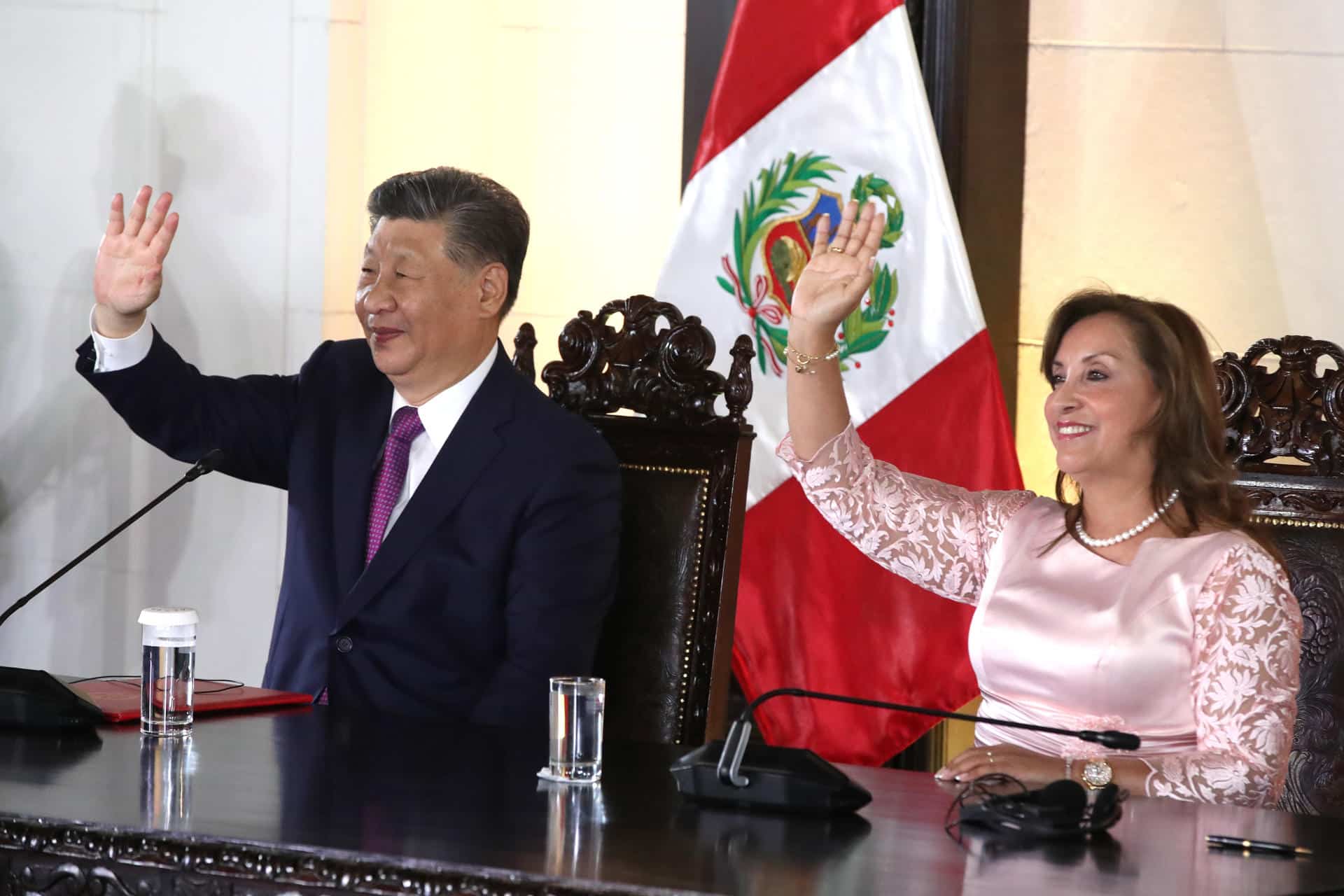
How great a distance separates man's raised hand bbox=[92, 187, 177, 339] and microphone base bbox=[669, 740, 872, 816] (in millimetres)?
1331

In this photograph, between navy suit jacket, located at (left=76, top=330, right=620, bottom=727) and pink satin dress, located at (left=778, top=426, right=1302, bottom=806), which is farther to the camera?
navy suit jacket, located at (left=76, top=330, right=620, bottom=727)

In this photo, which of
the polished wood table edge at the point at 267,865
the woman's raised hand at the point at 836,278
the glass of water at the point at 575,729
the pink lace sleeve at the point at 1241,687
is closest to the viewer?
the polished wood table edge at the point at 267,865

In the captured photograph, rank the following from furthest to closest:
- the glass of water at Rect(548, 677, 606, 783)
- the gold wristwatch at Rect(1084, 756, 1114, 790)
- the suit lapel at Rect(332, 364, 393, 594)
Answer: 1. the suit lapel at Rect(332, 364, 393, 594)
2. the gold wristwatch at Rect(1084, 756, 1114, 790)
3. the glass of water at Rect(548, 677, 606, 783)

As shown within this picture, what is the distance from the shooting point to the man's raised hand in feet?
8.07

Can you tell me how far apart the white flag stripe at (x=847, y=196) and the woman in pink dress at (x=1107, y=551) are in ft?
2.44

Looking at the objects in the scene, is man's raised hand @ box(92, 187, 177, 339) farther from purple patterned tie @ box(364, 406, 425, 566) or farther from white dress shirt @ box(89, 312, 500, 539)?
purple patterned tie @ box(364, 406, 425, 566)

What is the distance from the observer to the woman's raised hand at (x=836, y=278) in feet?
7.56

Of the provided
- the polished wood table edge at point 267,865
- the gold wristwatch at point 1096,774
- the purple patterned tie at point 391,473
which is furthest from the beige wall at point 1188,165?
the polished wood table edge at point 267,865

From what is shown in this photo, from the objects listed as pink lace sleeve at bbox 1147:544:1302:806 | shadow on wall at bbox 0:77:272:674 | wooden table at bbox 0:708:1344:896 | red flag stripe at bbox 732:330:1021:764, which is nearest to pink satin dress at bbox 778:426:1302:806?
pink lace sleeve at bbox 1147:544:1302:806

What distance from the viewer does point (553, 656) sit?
7.36 ft

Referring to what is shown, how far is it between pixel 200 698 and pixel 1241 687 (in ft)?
4.32

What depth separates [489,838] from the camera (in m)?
1.38

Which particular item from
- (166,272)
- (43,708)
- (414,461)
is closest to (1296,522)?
(414,461)

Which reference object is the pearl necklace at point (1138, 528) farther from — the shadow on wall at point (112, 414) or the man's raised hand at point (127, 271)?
the shadow on wall at point (112, 414)
